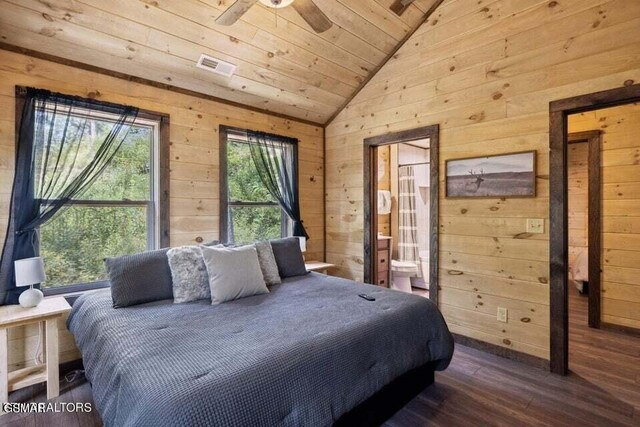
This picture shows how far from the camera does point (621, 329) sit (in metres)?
3.35

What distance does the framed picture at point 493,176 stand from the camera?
267 cm

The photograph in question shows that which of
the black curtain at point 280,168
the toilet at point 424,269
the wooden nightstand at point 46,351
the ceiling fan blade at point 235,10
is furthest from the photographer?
the toilet at point 424,269

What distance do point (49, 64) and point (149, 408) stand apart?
107 inches

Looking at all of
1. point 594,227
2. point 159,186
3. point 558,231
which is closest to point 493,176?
point 558,231

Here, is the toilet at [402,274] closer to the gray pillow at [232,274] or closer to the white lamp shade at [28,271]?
the gray pillow at [232,274]

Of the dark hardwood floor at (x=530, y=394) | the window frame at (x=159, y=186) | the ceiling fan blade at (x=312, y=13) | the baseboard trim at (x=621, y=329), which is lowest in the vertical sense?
the dark hardwood floor at (x=530, y=394)

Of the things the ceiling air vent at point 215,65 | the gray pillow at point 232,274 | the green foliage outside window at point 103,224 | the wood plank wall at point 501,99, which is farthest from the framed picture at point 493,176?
the green foliage outside window at point 103,224

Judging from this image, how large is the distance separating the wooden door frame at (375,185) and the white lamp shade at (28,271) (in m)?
3.02

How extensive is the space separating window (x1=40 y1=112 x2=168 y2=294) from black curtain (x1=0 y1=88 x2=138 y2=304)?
0.05 meters

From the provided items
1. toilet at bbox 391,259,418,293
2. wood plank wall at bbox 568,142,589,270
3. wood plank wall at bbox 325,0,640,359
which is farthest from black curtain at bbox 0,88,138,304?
wood plank wall at bbox 568,142,589,270

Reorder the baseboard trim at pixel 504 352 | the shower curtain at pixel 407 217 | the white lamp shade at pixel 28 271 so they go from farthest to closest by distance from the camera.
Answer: the shower curtain at pixel 407 217
the baseboard trim at pixel 504 352
the white lamp shade at pixel 28 271

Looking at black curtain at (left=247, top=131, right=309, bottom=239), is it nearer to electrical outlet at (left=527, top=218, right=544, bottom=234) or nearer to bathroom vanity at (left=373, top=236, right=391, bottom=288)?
bathroom vanity at (left=373, top=236, right=391, bottom=288)

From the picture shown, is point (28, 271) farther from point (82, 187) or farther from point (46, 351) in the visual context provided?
point (82, 187)

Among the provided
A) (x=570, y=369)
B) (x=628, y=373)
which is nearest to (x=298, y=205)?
(x=570, y=369)
